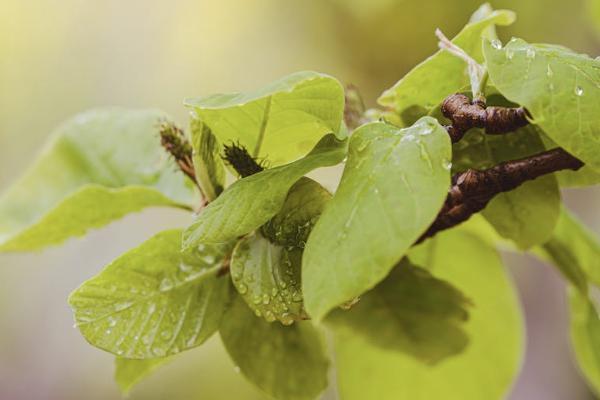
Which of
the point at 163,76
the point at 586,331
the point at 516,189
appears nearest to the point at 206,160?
the point at 516,189

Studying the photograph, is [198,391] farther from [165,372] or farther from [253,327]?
[253,327]

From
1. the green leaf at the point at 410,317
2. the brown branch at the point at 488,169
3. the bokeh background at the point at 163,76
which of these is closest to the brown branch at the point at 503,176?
the brown branch at the point at 488,169

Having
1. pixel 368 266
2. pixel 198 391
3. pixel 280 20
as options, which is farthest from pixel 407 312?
pixel 280 20

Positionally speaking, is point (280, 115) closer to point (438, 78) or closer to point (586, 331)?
point (438, 78)

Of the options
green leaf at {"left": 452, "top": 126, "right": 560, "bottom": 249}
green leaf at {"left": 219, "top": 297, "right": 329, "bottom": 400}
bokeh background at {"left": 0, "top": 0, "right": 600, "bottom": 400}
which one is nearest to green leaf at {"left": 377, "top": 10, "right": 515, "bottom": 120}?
green leaf at {"left": 452, "top": 126, "right": 560, "bottom": 249}

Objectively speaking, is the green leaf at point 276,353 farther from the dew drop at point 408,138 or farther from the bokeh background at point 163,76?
the bokeh background at point 163,76
